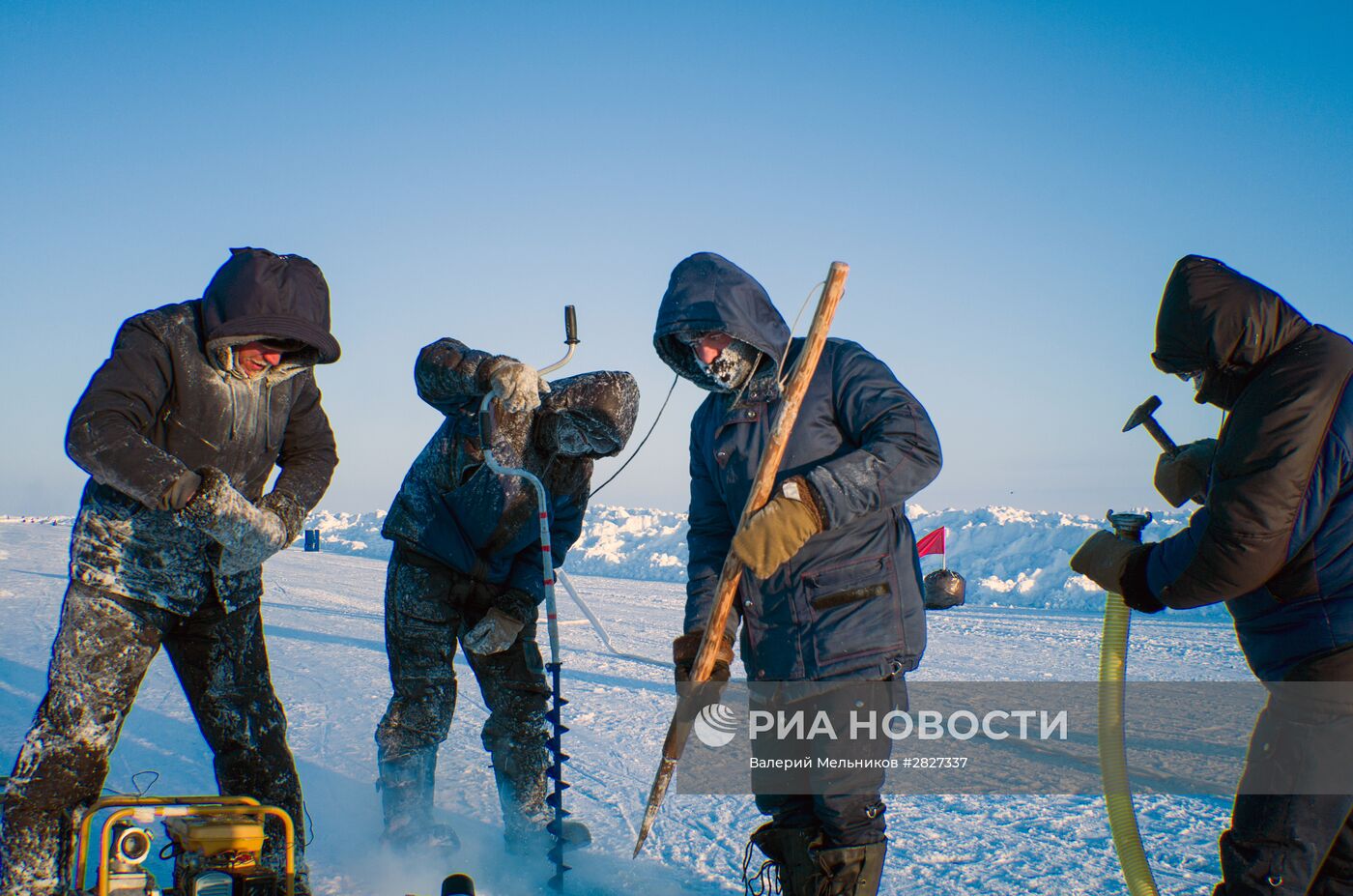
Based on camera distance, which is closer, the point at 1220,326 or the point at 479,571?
the point at 1220,326

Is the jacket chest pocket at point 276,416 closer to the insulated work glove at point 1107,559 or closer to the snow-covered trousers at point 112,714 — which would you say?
the snow-covered trousers at point 112,714

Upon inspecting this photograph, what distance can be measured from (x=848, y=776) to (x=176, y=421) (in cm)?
230

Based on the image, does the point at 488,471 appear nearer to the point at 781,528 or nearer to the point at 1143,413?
the point at 781,528

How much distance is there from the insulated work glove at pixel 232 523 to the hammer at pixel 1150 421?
275 centimetres

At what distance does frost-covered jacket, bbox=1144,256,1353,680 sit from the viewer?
211 centimetres

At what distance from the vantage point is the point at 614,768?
4.91 m

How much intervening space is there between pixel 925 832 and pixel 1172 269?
2.59m

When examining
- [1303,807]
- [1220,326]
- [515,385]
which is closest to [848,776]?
[1303,807]

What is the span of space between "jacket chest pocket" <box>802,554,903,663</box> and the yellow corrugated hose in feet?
2.54

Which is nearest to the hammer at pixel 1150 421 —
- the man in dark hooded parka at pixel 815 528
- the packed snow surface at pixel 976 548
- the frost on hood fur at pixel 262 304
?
the man in dark hooded parka at pixel 815 528

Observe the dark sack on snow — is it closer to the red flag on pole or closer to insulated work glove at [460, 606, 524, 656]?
insulated work glove at [460, 606, 524, 656]

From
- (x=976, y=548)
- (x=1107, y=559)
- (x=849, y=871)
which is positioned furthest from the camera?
(x=976, y=548)

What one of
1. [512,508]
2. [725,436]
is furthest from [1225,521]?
[512,508]

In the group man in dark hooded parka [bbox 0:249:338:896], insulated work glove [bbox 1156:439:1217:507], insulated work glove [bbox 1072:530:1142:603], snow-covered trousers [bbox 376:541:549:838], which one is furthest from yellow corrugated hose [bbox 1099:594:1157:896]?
man in dark hooded parka [bbox 0:249:338:896]
